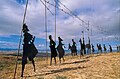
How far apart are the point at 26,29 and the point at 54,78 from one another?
4.04 meters

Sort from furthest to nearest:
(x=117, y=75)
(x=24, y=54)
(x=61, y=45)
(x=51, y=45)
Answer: (x=61, y=45), (x=51, y=45), (x=24, y=54), (x=117, y=75)

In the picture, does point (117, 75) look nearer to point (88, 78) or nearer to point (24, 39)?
point (88, 78)

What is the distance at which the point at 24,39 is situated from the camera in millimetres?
14711

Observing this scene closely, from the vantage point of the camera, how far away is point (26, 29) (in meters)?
14.9

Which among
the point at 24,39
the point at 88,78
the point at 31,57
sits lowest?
the point at 88,78

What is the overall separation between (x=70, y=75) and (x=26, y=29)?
13.5 ft

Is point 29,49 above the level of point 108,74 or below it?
above

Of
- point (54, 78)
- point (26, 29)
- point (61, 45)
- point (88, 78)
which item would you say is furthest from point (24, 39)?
point (61, 45)

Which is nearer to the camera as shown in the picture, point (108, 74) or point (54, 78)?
point (54, 78)


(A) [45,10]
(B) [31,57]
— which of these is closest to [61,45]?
(A) [45,10]

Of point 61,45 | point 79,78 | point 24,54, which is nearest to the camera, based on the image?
point 79,78

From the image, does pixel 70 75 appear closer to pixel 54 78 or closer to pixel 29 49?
pixel 54 78

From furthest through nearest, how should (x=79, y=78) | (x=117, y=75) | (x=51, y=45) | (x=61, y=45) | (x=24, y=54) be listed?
(x=61, y=45) → (x=51, y=45) → (x=24, y=54) → (x=117, y=75) → (x=79, y=78)

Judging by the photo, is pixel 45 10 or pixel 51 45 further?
pixel 45 10
